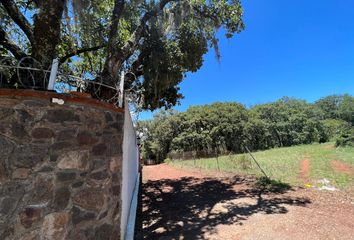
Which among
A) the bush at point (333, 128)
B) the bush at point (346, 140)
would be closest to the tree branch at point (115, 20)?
the bush at point (346, 140)

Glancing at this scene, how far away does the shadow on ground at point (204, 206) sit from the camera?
4867mm

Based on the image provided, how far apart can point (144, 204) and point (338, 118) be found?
155ft

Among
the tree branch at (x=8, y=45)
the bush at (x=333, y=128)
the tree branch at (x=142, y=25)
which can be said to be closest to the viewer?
the tree branch at (x=8, y=45)

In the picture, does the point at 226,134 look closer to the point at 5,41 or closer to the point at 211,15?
the point at 211,15

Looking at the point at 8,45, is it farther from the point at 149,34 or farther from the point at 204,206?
the point at 204,206

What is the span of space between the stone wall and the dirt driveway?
6.33 feet

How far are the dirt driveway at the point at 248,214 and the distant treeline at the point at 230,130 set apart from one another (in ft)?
46.0

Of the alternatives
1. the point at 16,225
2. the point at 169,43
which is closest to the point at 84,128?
the point at 16,225

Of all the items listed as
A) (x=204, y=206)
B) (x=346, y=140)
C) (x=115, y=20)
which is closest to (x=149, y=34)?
(x=115, y=20)

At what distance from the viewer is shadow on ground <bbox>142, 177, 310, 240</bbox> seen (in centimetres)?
487

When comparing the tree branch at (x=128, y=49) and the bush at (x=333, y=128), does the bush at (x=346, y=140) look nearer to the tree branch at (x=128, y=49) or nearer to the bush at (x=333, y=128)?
the bush at (x=333, y=128)

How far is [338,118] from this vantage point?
45188mm

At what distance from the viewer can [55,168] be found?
2.63 metres

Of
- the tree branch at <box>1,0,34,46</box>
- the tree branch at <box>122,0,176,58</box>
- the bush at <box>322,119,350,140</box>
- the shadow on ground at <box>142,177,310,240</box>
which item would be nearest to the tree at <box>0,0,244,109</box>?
the tree branch at <box>122,0,176,58</box>
